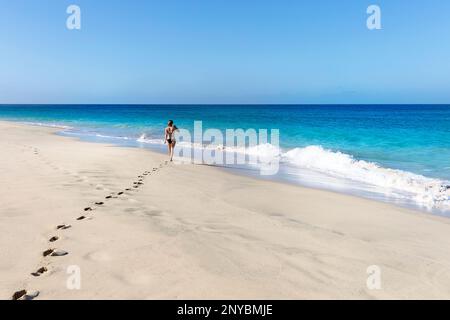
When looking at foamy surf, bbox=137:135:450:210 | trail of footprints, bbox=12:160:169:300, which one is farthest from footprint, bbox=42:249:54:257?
foamy surf, bbox=137:135:450:210

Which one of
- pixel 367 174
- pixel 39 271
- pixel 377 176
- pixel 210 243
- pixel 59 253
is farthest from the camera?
pixel 367 174

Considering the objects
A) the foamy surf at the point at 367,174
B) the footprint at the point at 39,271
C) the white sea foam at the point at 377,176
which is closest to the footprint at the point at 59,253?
the footprint at the point at 39,271

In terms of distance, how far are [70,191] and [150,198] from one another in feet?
5.78

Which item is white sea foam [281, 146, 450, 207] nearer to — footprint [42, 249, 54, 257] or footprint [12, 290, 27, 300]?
footprint [42, 249, 54, 257]

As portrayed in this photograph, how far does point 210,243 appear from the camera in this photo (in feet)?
18.3

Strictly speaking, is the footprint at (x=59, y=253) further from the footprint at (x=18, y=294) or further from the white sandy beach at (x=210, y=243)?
the footprint at (x=18, y=294)

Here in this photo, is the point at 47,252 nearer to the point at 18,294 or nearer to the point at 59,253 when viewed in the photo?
the point at 59,253

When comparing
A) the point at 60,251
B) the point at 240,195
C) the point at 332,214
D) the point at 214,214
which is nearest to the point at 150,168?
the point at 240,195

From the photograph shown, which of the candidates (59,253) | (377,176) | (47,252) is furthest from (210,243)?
(377,176)

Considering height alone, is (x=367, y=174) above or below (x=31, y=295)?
below

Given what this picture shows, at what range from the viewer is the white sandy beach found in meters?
4.21

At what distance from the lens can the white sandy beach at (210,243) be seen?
4.21 m

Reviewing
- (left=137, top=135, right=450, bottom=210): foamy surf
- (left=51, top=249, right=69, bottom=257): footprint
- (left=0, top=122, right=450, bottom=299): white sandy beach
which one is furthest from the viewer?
(left=137, top=135, right=450, bottom=210): foamy surf

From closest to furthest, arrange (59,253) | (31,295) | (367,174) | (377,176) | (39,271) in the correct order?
(31,295), (39,271), (59,253), (377,176), (367,174)
